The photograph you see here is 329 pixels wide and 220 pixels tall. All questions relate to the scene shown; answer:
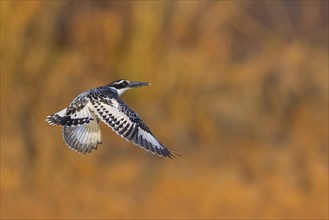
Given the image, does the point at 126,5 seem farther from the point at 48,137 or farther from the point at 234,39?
the point at 48,137

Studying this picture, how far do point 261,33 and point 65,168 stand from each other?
252cm

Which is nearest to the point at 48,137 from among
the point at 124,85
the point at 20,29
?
the point at 20,29

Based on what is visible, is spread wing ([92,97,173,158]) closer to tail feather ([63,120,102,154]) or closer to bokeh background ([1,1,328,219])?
tail feather ([63,120,102,154])

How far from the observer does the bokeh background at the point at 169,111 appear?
26.9 ft

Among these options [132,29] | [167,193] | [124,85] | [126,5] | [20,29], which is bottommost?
[124,85]

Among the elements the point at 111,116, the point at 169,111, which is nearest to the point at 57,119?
the point at 111,116

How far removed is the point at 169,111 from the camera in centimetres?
900

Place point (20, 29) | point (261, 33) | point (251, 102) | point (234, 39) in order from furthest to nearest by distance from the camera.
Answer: point (234, 39) < point (261, 33) < point (251, 102) < point (20, 29)

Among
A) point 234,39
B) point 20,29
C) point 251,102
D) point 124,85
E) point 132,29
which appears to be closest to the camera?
point 124,85

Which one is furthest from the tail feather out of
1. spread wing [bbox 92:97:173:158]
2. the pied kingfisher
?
spread wing [bbox 92:97:173:158]

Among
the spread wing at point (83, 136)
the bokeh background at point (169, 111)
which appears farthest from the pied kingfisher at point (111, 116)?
the bokeh background at point (169, 111)

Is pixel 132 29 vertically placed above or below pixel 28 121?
above

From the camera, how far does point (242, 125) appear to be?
9.38 meters

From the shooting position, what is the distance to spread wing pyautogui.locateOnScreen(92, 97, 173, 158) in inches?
185
